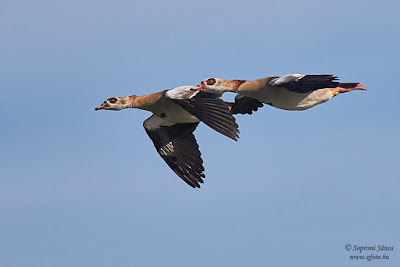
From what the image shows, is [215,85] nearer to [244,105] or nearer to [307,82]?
[244,105]

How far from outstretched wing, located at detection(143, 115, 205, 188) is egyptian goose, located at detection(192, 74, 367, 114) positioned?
63.0 inches

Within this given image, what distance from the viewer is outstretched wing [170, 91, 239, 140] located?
72.5 feet

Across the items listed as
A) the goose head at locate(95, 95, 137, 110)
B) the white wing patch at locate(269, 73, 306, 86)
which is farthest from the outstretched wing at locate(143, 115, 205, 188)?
the white wing patch at locate(269, 73, 306, 86)

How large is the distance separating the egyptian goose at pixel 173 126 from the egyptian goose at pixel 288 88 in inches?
13.8

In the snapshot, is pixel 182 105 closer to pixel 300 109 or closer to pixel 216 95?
pixel 216 95

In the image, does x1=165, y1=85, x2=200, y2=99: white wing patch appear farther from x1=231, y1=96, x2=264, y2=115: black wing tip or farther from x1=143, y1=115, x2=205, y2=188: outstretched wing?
x1=231, y1=96, x2=264, y2=115: black wing tip

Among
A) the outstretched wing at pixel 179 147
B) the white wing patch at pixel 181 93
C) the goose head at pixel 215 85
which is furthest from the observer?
the outstretched wing at pixel 179 147

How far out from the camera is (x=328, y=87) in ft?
72.7

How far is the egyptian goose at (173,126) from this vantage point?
23734 mm

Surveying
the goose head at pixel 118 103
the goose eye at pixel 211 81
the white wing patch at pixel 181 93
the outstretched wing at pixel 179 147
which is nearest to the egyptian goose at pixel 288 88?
the goose eye at pixel 211 81

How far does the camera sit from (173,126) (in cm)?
2497

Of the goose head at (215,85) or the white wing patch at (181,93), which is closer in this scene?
the white wing patch at (181,93)

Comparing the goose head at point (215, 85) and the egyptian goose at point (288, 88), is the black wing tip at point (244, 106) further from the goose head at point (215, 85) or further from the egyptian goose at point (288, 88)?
the goose head at point (215, 85)

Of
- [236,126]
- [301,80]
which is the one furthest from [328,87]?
[236,126]
